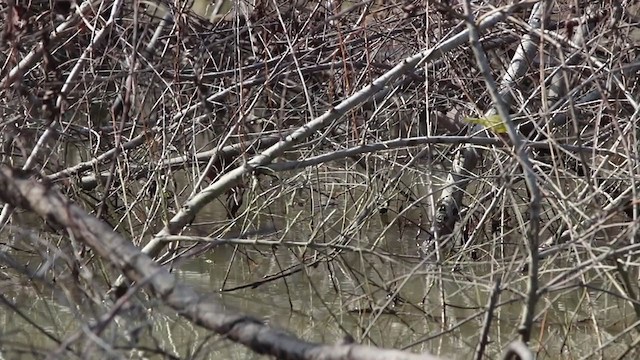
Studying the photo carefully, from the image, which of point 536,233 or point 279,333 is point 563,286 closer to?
point 536,233

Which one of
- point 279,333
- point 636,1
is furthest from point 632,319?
point 279,333

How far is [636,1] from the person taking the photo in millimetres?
5809

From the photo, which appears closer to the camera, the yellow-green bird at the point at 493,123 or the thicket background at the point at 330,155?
the yellow-green bird at the point at 493,123

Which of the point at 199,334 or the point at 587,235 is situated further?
the point at 199,334

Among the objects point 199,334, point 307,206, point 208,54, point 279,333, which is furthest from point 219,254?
point 279,333

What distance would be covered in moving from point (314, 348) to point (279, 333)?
13 centimetres

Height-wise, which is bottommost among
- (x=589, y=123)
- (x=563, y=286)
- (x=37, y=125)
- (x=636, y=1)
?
(x=563, y=286)

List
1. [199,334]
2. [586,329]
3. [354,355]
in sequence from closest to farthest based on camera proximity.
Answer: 1. [354,355]
2. [199,334]
3. [586,329]

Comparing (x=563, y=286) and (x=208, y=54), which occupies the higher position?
(x=208, y=54)

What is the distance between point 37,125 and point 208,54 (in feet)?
3.10

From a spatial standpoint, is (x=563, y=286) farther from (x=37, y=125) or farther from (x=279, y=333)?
(x=37, y=125)

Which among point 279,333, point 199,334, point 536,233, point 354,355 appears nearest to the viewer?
point 354,355

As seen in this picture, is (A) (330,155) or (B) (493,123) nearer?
(B) (493,123)

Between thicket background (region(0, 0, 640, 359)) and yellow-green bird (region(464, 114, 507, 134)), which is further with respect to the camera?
thicket background (region(0, 0, 640, 359))
